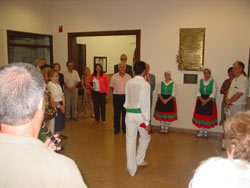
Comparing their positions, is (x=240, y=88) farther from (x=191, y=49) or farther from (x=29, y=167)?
(x=29, y=167)

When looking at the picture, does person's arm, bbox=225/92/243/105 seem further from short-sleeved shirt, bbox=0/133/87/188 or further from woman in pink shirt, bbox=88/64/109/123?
short-sleeved shirt, bbox=0/133/87/188

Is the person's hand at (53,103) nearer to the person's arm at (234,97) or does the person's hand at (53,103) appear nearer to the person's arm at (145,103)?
the person's arm at (145,103)

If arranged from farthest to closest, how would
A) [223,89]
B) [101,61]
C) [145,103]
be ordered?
[101,61], [223,89], [145,103]

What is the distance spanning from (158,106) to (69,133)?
212cm

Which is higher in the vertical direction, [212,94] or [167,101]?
[212,94]

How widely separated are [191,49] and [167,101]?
1320mm

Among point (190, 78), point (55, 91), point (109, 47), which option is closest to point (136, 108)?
point (55, 91)

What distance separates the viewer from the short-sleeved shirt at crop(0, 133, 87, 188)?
31.8 inches

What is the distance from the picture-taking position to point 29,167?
81cm

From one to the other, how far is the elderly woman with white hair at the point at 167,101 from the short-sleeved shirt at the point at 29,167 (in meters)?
4.54

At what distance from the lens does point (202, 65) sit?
528 centimetres

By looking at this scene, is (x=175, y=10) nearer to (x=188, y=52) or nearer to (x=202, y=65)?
(x=188, y=52)

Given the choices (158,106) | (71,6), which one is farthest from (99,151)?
(71,6)

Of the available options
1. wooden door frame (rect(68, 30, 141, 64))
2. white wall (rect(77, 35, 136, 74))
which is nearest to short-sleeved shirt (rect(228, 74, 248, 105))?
wooden door frame (rect(68, 30, 141, 64))
